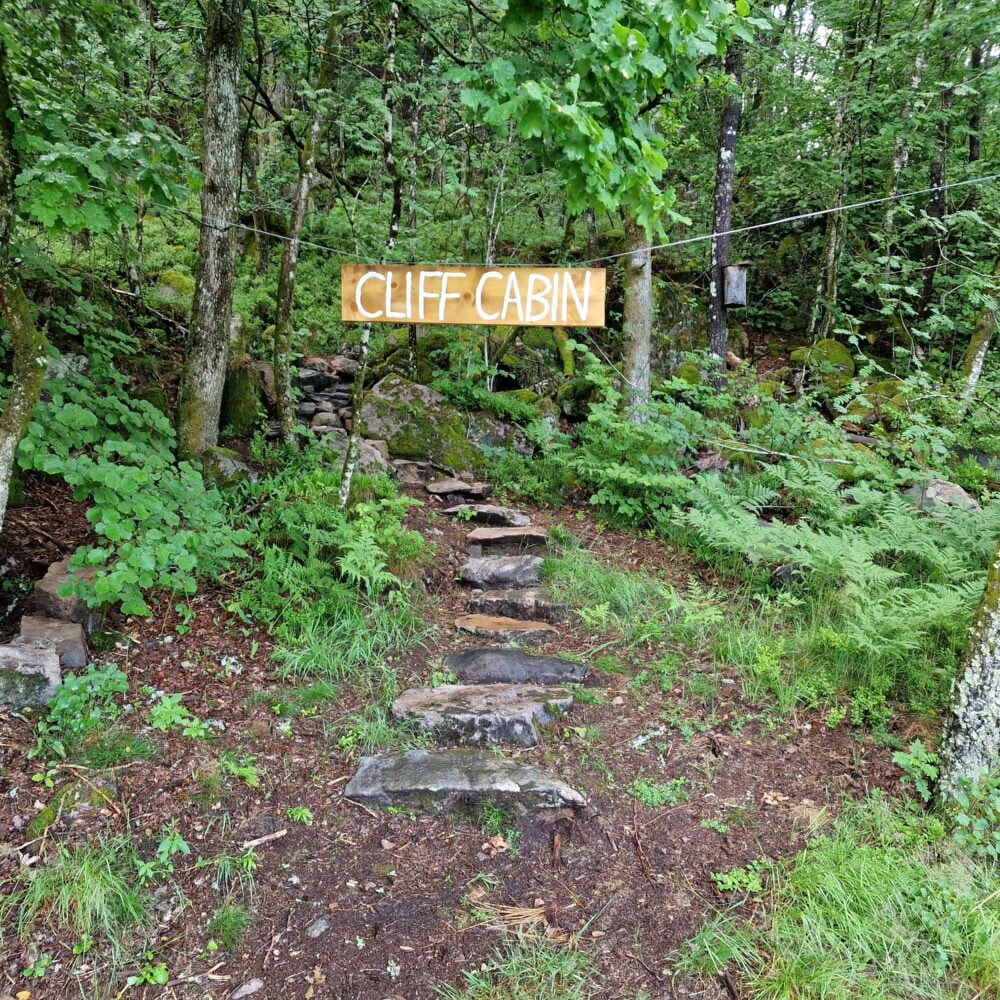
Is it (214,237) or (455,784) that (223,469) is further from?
(455,784)

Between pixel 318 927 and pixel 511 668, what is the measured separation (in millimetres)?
1987

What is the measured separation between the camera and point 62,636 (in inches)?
147

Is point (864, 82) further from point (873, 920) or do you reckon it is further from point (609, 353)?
point (873, 920)

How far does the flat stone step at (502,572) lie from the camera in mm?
5625

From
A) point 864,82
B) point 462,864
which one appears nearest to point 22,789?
point 462,864

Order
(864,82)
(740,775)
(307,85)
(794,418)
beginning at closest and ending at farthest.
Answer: (740,775) → (307,85) → (794,418) → (864,82)

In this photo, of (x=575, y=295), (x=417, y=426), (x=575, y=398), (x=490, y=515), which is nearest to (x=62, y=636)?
(x=575, y=295)

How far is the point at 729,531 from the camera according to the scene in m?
5.58

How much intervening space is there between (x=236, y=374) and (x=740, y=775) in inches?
241

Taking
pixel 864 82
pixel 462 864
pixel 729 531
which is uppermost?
pixel 864 82

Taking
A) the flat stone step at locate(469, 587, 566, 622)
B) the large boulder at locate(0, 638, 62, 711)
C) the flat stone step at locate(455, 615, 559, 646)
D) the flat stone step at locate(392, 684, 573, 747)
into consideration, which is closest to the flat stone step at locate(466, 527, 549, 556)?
Answer: the flat stone step at locate(469, 587, 566, 622)

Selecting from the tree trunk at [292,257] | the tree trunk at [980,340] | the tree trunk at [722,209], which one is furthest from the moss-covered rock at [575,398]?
the tree trunk at [980,340]

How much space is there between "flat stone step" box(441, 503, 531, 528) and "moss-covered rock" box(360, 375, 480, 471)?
4.08ft

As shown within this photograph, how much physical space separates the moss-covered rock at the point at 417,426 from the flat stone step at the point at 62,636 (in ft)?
14.5
